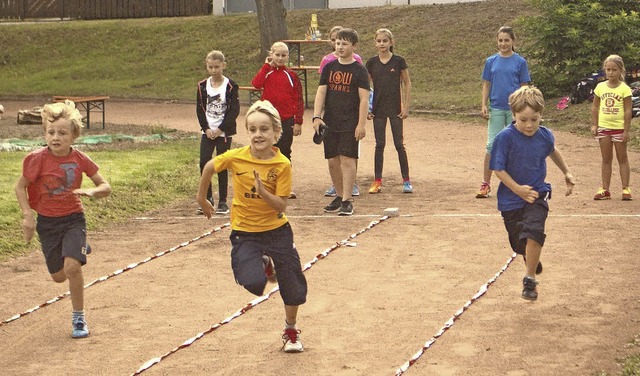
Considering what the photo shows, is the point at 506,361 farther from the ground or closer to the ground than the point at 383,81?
closer to the ground

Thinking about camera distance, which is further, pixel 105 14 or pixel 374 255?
pixel 105 14

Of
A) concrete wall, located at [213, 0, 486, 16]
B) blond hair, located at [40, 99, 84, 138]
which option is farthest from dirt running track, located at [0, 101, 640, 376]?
concrete wall, located at [213, 0, 486, 16]

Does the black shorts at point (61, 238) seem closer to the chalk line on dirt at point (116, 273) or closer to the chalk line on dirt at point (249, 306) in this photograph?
the chalk line on dirt at point (116, 273)

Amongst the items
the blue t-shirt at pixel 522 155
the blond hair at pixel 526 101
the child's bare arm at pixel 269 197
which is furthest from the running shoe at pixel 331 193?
the child's bare arm at pixel 269 197

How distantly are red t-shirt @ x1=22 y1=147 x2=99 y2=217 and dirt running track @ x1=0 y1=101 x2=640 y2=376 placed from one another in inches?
35.7

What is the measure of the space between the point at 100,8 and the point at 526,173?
3984 centimetres


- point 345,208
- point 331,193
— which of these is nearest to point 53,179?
point 345,208

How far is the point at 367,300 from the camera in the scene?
33.0 ft

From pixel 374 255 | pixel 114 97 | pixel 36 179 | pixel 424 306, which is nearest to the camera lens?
pixel 36 179

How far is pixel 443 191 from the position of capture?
52.4 feet

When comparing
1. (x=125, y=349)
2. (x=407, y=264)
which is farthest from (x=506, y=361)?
(x=407, y=264)

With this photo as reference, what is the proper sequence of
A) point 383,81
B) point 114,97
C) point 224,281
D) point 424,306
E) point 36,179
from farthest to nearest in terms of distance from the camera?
point 114,97 → point 383,81 → point 224,281 → point 424,306 → point 36,179

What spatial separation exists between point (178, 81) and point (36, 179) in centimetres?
2843

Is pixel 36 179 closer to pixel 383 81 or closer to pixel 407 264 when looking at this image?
Answer: pixel 407 264
